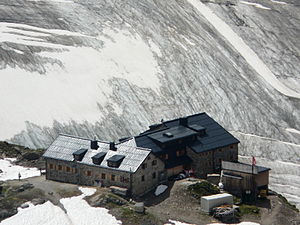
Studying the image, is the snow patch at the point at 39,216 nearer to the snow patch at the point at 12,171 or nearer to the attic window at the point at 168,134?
the snow patch at the point at 12,171

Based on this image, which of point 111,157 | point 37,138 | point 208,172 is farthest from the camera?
point 37,138

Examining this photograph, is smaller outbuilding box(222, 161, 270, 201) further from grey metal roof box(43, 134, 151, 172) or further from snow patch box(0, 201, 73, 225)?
snow patch box(0, 201, 73, 225)

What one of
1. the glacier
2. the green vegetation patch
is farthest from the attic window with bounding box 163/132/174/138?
the glacier

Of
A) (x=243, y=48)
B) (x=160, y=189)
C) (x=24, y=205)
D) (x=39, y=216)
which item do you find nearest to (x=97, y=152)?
(x=160, y=189)

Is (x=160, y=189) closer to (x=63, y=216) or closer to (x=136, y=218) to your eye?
(x=136, y=218)

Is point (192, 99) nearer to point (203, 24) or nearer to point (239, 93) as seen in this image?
point (239, 93)

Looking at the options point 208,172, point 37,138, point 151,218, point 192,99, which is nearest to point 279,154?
point 192,99

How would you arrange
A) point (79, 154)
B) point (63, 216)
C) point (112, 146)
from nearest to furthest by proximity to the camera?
1. point (63, 216)
2. point (79, 154)
3. point (112, 146)
